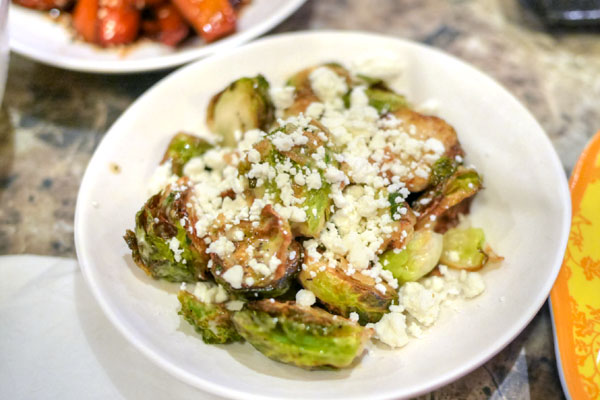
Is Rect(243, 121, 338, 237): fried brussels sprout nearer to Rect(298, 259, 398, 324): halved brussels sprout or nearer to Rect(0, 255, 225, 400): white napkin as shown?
Rect(298, 259, 398, 324): halved brussels sprout

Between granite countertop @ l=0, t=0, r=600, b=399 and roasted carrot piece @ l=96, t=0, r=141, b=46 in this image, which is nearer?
granite countertop @ l=0, t=0, r=600, b=399

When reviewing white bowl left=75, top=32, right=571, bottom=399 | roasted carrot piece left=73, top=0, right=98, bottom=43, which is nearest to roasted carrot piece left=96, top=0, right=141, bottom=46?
roasted carrot piece left=73, top=0, right=98, bottom=43

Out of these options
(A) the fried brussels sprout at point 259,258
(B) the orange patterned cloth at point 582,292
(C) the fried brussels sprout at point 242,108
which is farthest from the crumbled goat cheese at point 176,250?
(B) the orange patterned cloth at point 582,292

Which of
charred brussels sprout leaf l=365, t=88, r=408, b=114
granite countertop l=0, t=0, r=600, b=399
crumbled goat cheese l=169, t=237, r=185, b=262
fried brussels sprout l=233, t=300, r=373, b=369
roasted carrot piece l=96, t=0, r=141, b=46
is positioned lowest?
granite countertop l=0, t=0, r=600, b=399

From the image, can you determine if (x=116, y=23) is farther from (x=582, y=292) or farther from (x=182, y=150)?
(x=582, y=292)

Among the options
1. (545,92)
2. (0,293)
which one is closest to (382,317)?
(0,293)

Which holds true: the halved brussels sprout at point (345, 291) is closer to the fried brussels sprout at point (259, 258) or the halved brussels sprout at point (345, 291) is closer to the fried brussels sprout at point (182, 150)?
the fried brussels sprout at point (259, 258)

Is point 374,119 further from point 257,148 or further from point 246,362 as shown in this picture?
point 246,362
